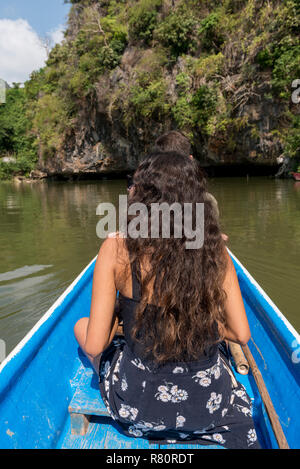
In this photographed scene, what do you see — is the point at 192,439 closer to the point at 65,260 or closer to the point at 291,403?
the point at 291,403

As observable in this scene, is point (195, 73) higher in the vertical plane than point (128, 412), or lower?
higher

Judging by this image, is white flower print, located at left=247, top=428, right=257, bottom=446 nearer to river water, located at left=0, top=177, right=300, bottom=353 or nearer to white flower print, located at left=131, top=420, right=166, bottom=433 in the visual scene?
white flower print, located at left=131, top=420, right=166, bottom=433

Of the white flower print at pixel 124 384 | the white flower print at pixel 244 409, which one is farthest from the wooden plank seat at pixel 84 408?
the white flower print at pixel 244 409

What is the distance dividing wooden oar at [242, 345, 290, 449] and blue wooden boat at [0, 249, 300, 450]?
0.22 feet

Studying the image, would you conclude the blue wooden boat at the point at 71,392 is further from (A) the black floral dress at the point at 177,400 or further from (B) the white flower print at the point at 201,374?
(B) the white flower print at the point at 201,374

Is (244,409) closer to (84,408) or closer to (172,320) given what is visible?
(172,320)

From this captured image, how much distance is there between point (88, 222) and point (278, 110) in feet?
34.9

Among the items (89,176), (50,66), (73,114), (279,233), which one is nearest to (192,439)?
(279,233)

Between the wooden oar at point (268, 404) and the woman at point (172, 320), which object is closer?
the woman at point (172, 320)

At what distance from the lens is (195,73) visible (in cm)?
1484

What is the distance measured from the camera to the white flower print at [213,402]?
1.27 metres

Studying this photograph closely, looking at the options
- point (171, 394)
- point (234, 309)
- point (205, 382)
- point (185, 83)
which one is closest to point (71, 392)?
point (171, 394)

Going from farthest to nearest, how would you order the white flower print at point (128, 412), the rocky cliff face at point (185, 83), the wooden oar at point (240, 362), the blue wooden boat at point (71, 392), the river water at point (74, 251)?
the rocky cliff face at point (185, 83) < the river water at point (74, 251) < the wooden oar at point (240, 362) < the blue wooden boat at point (71, 392) < the white flower print at point (128, 412)

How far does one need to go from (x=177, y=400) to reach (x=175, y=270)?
1.89 feet
